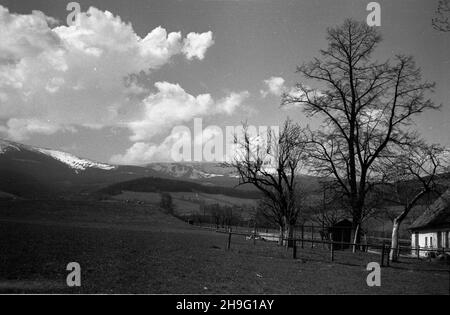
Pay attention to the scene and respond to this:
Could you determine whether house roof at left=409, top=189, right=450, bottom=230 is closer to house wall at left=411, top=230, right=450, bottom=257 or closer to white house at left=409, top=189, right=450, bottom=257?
white house at left=409, top=189, right=450, bottom=257

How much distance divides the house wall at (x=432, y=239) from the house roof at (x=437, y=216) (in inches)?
28.6

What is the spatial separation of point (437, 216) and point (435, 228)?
1346 millimetres

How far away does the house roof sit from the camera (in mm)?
34875

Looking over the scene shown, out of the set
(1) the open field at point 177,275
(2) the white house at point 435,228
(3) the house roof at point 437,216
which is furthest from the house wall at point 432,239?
(1) the open field at point 177,275

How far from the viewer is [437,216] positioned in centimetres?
3697

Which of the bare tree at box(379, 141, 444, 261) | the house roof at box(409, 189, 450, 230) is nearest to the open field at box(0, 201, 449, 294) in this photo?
the bare tree at box(379, 141, 444, 261)

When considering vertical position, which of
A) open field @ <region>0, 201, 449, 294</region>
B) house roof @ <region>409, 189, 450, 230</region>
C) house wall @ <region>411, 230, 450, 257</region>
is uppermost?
house roof @ <region>409, 189, 450, 230</region>

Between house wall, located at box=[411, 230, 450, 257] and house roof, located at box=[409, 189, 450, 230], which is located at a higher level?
house roof, located at box=[409, 189, 450, 230]

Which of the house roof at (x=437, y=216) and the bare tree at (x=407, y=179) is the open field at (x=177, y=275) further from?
the house roof at (x=437, y=216)

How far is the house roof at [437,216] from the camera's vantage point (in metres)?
34.9
